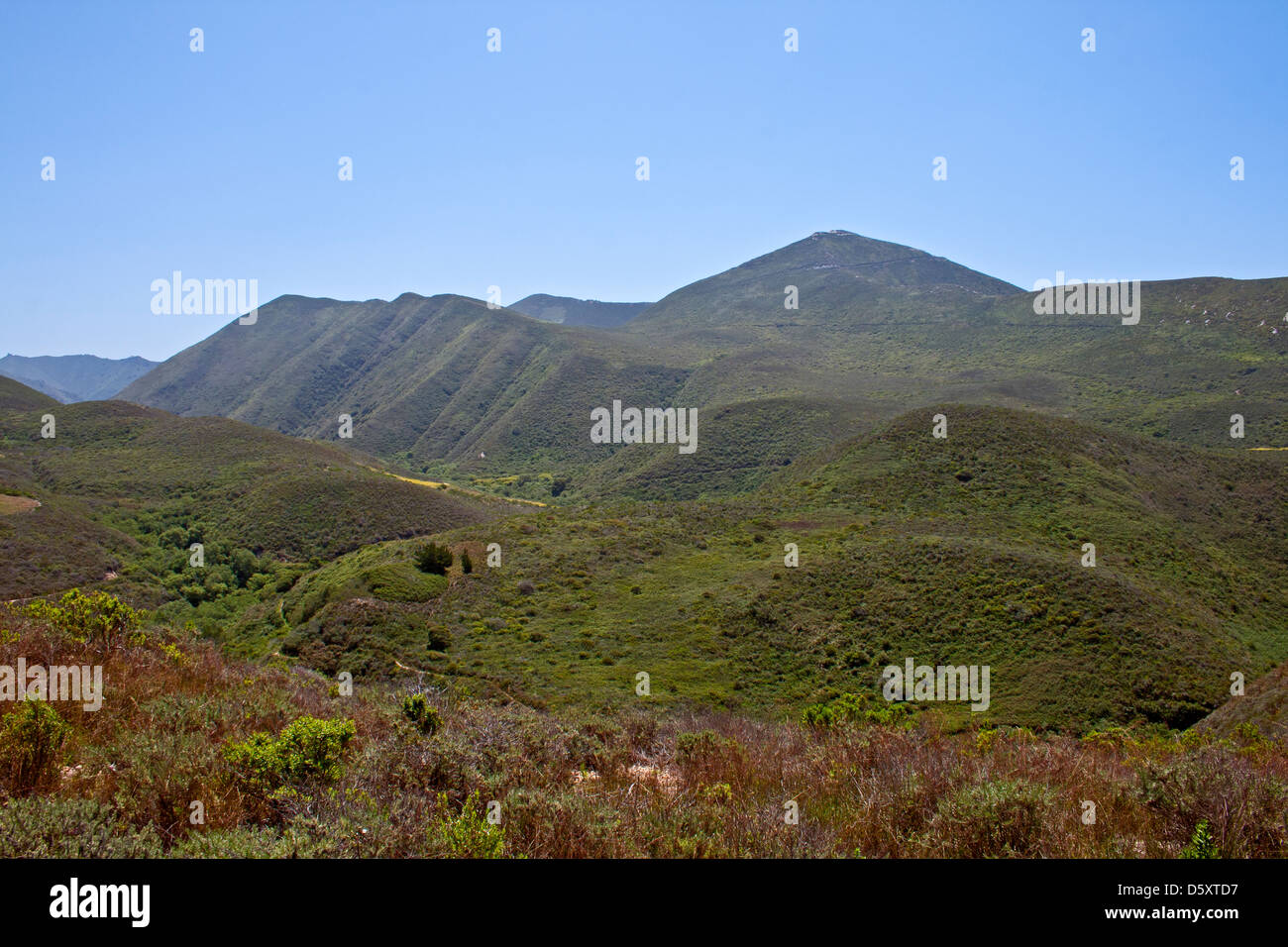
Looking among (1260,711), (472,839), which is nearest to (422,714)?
(472,839)

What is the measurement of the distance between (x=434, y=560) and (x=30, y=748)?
118ft

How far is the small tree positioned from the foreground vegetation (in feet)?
108

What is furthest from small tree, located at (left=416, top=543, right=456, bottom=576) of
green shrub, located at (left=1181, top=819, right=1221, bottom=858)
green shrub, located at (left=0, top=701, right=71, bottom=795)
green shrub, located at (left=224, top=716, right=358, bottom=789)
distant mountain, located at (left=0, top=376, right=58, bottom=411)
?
distant mountain, located at (left=0, top=376, right=58, bottom=411)

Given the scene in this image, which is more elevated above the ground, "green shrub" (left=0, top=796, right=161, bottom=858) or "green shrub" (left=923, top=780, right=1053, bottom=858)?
"green shrub" (left=0, top=796, right=161, bottom=858)

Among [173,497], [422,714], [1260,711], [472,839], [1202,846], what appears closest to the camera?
[472,839]

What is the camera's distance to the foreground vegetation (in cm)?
424

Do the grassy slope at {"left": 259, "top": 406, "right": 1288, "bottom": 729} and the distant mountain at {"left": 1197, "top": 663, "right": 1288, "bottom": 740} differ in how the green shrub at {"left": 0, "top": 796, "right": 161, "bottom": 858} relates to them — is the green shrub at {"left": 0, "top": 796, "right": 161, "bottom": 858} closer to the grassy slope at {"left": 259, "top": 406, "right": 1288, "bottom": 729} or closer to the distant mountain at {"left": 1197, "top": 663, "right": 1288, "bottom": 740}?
the distant mountain at {"left": 1197, "top": 663, "right": 1288, "bottom": 740}

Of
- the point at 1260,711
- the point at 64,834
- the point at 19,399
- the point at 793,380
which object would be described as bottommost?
the point at 1260,711

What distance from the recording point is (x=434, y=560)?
131 feet

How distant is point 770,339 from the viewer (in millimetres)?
164500

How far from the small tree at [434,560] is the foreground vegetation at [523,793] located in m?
32.8

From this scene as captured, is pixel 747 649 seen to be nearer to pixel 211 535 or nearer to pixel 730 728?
pixel 730 728

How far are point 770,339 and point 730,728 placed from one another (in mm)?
159781

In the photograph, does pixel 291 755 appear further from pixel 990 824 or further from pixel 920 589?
pixel 920 589
